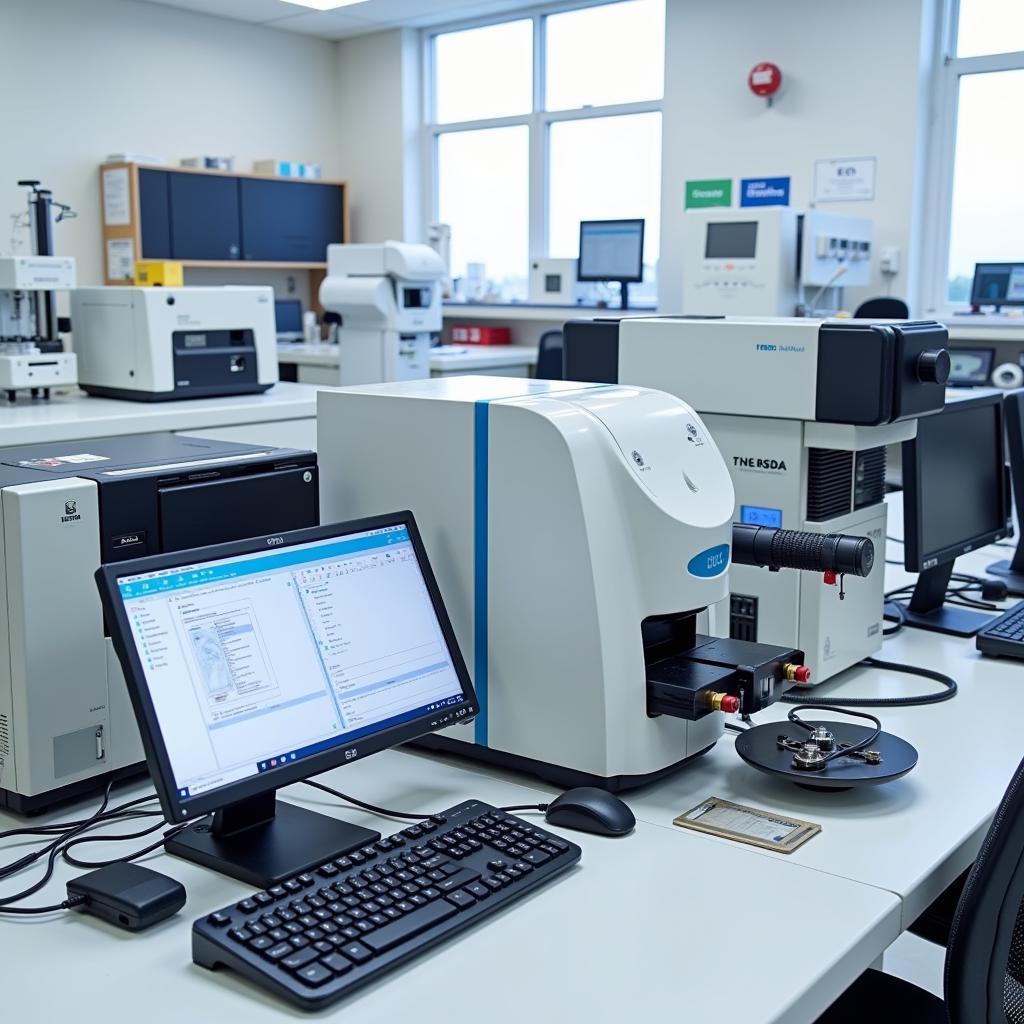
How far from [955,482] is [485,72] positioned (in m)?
5.24

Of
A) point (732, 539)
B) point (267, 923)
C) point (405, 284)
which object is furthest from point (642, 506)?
point (405, 284)

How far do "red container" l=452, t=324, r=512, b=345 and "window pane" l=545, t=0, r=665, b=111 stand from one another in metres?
1.22

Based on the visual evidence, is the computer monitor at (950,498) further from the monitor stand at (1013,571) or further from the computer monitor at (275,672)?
the computer monitor at (275,672)

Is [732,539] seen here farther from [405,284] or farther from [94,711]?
[405,284]

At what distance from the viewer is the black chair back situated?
937 mm

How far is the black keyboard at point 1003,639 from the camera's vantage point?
1.66m

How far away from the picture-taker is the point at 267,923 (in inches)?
34.1

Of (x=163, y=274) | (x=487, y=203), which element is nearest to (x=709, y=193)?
(x=487, y=203)

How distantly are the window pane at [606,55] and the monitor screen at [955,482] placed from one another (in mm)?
3966

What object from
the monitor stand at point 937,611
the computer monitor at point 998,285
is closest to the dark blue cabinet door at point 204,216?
the computer monitor at point 998,285

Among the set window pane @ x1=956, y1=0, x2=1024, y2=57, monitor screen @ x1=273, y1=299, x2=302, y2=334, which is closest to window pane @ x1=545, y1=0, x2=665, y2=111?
window pane @ x1=956, y1=0, x2=1024, y2=57

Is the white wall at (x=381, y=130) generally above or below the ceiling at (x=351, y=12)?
below

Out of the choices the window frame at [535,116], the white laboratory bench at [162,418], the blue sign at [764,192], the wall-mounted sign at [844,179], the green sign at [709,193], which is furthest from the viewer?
the window frame at [535,116]

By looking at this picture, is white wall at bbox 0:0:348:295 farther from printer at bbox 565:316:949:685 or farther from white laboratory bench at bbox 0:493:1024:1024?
white laboratory bench at bbox 0:493:1024:1024
